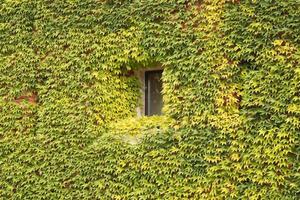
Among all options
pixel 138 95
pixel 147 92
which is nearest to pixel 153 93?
pixel 147 92

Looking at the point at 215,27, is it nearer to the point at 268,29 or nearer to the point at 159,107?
the point at 268,29

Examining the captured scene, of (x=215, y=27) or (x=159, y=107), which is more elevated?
(x=215, y=27)

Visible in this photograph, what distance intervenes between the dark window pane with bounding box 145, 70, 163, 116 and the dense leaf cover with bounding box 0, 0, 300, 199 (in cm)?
23

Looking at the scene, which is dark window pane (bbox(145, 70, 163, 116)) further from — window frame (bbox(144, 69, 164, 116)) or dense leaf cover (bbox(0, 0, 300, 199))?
dense leaf cover (bbox(0, 0, 300, 199))

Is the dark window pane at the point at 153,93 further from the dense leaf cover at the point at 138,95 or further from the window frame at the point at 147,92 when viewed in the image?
the dense leaf cover at the point at 138,95

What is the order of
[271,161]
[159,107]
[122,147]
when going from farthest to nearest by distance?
[159,107] → [122,147] → [271,161]

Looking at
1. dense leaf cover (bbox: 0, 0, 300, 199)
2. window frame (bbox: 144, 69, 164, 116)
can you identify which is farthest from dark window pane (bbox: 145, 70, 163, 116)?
dense leaf cover (bbox: 0, 0, 300, 199)

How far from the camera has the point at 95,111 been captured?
7.90 m

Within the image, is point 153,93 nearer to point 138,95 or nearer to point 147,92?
point 147,92

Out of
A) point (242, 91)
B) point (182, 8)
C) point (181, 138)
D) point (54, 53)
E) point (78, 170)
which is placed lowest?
point (78, 170)

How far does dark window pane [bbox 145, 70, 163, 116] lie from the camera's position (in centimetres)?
812

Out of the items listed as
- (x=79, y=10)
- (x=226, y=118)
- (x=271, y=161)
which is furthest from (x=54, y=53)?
(x=271, y=161)

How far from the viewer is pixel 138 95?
8.24 metres

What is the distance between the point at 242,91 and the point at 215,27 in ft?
3.37
